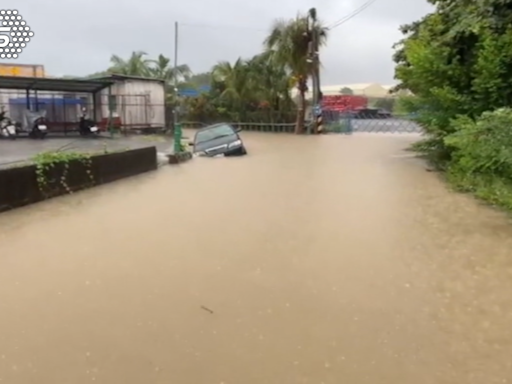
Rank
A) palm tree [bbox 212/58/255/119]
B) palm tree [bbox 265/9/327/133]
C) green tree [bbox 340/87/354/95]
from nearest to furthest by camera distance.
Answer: palm tree [bbox 265/9/327/133] → palm tree [bbox 212/58/255/119] → green tree [bbox 340/87/354/95]

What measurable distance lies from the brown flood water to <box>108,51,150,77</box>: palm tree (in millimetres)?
29228

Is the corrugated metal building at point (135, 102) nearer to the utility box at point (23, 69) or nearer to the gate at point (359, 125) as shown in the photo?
the utility box at point (23, 69)

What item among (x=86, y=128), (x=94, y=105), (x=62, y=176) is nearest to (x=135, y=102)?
(x=94, y=105)

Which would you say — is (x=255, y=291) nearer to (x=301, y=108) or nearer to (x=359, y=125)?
(x=301, y=108)

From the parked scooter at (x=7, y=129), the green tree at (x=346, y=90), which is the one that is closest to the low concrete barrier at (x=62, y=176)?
the parked scooter at (x=7, y=129)

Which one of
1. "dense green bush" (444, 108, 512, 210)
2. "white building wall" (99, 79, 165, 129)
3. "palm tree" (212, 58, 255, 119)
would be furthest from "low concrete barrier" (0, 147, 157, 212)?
"palm tree" (212, 58, 255, 119)

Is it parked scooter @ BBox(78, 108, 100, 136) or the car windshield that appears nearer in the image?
the car windshield

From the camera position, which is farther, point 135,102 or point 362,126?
point 362,126

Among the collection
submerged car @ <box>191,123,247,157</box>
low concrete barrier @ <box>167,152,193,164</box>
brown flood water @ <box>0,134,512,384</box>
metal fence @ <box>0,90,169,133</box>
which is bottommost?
brown flood water @ <box>0,134,512,384</box>

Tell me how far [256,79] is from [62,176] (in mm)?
23568

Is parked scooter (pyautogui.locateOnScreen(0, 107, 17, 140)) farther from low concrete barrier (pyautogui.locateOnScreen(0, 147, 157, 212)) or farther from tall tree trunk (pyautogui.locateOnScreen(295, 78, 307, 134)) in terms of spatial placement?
tall tree trunk (pyautogui.locateOnScreen(295, 78, 307, 134))

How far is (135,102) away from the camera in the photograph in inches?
997

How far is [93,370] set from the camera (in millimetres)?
3383

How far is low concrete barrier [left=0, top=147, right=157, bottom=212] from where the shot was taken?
8.12 meters
